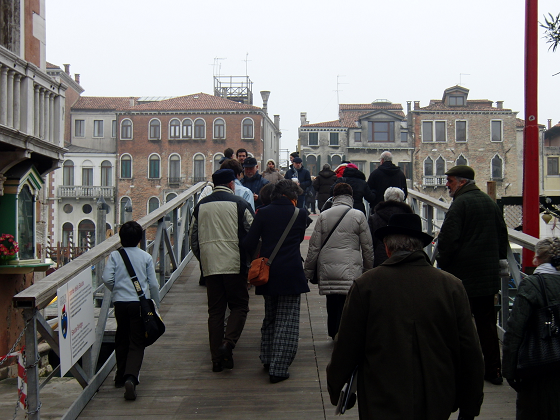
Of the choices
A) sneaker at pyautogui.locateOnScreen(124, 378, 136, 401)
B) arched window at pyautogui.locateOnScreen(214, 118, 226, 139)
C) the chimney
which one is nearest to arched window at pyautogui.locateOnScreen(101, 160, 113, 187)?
arched window at pyautogui.locateOnScreen(214, 118, 226, 139)

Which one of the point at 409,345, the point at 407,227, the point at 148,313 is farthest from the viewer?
the point at 148,313

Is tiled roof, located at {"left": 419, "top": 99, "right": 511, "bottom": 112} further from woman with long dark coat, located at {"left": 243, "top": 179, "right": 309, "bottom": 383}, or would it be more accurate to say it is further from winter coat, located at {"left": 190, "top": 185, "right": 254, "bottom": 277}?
woman with long dark coat, located at {"left": 243, "top": 179, "right": 309, "bottom": 383}

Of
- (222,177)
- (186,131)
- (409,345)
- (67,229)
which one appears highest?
(186,131)

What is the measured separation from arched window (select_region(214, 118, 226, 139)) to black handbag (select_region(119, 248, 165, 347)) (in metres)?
49.4

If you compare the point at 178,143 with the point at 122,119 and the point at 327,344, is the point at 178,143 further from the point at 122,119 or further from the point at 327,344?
the point at 327,344

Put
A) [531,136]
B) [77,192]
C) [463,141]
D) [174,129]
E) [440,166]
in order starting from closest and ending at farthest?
[531,136], [77,192], [174,129], [463,141], [440,166]

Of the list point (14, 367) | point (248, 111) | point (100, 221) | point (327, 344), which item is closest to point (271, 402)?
point (327, 344)

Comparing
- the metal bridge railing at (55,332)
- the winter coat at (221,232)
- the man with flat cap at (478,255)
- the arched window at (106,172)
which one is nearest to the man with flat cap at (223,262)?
the winter coat at (221,232)

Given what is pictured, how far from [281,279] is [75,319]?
160cm

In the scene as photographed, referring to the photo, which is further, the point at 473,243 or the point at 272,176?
the point at 272,176

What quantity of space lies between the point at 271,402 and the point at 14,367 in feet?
25.1

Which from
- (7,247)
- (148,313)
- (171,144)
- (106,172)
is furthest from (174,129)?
(148,313)

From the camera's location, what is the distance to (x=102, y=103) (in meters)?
55.9

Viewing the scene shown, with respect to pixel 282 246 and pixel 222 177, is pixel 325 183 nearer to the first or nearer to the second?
pixel 222 177
